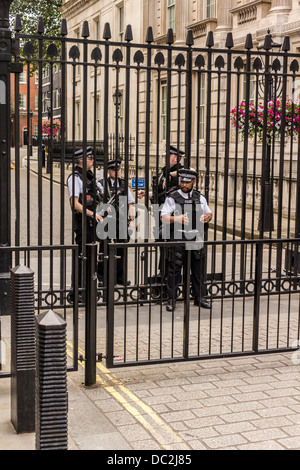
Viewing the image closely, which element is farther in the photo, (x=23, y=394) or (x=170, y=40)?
(x=170, y=40)

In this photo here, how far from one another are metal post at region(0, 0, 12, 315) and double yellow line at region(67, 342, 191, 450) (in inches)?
78.6

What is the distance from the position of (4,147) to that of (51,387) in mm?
4479

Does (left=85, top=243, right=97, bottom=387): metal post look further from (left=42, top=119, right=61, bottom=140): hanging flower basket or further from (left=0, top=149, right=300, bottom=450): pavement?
(left=42, top=119, right=61, bottom=140): hanging flower basket

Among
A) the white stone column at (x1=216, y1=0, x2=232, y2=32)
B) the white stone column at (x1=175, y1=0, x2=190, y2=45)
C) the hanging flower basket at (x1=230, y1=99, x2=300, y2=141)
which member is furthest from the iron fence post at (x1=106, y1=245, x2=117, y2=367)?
the white stone column at (x1=175, y1=0, x2=190, y2=45)

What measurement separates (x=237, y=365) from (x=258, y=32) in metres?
15.2

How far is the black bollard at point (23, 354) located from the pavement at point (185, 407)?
0.13 m

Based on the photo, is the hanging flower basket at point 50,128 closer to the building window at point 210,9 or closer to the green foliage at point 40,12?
the building window at point 210,9

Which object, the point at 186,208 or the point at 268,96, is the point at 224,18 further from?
the point at 186,208

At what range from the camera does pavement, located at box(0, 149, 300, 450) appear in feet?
15.0

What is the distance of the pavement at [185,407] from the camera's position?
15.0 ft

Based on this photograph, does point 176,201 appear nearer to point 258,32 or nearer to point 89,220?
point 89,220

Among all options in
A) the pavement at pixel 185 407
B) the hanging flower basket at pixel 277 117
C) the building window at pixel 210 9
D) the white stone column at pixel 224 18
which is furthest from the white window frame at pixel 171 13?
the pavement at pixel 185 407
